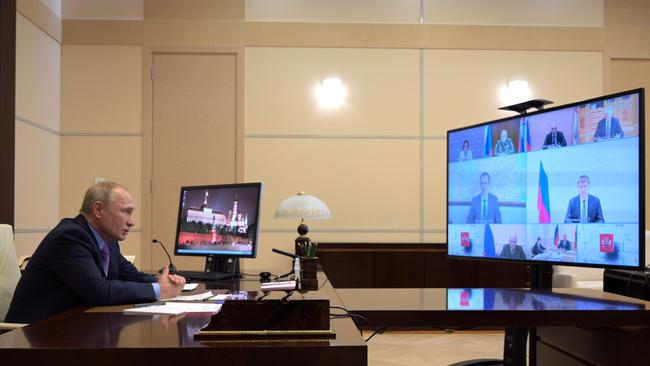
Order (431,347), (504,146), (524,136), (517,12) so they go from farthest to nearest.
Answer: (517,12) → (431,347) → (504,146) → (524,136)

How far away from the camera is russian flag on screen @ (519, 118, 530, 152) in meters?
2.89

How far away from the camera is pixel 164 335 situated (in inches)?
63.3

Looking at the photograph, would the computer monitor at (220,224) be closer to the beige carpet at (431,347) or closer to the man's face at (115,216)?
the man's face at (115,216)

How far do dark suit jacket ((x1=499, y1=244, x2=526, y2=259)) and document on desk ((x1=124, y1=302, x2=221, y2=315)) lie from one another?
1450 millimetres

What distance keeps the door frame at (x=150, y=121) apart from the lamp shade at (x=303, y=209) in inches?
54.2

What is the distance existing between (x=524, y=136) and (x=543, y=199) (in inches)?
12.2

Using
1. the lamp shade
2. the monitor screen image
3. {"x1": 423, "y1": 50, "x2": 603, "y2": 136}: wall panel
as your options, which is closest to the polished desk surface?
the monitor screen image

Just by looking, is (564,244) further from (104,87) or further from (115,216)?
(104,87)

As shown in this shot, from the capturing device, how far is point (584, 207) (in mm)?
2596

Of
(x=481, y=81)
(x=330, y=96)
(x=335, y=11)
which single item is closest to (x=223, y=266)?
(x=330, y=96)

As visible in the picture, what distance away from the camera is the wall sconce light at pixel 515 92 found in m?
6.00

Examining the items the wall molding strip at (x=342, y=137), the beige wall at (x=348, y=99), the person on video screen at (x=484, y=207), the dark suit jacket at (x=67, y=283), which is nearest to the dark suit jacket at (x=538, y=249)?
the person on video screen at (x=484, y=207)

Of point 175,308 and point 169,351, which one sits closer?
point 169,351

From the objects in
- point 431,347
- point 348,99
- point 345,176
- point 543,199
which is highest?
point 348,99
